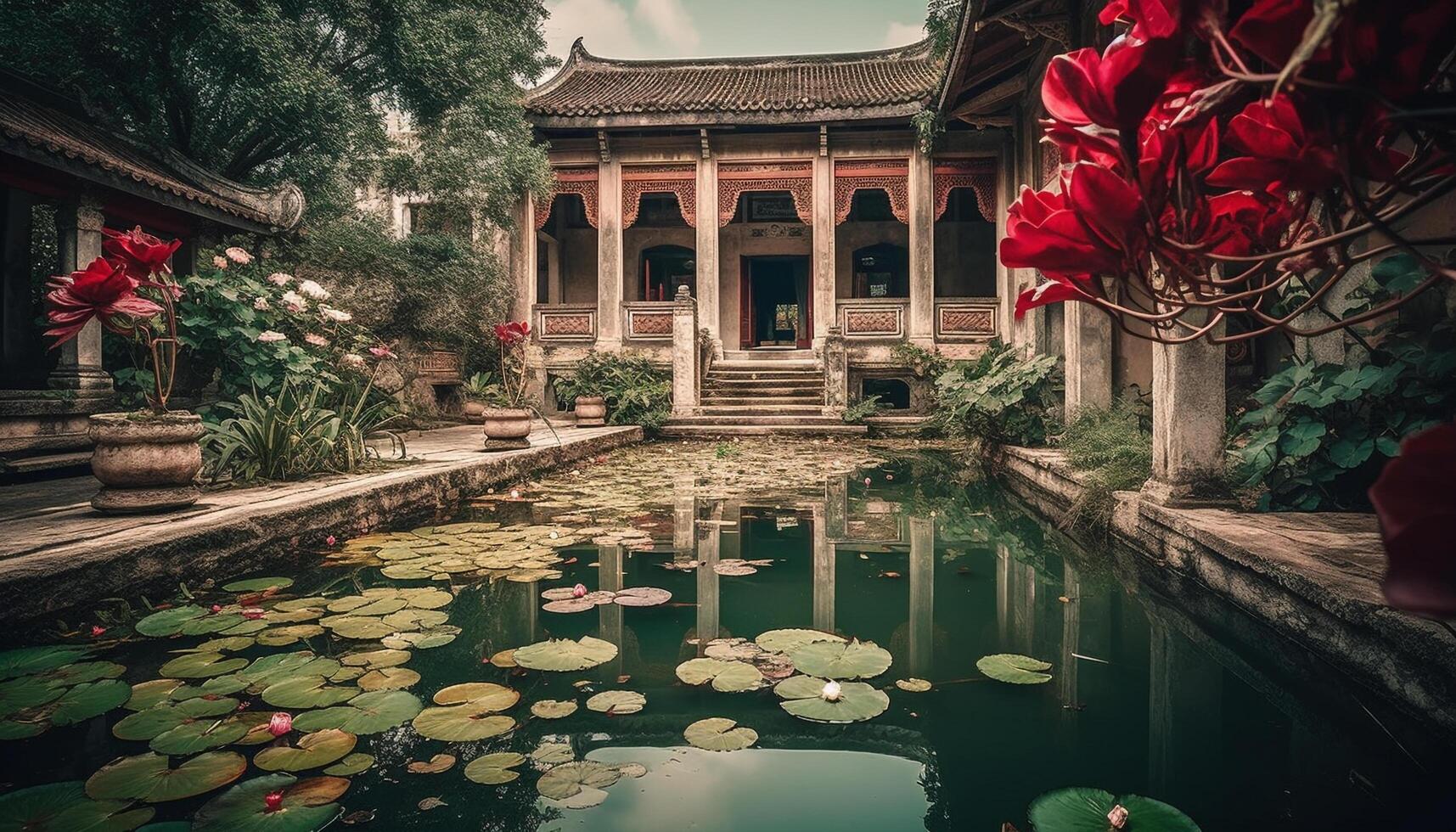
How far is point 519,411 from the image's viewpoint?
566 cm

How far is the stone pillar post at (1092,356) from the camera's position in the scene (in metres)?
5.43

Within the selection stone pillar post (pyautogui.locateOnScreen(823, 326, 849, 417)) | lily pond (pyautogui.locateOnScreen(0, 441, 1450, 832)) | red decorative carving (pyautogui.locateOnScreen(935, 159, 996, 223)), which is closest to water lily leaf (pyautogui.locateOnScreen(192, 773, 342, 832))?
lily pond (pyautogui.locateOnScreen(0, 441, 1450, 832))

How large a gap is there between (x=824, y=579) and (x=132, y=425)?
274 cm

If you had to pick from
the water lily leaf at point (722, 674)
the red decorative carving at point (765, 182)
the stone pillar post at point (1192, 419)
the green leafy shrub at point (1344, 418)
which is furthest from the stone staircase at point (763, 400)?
the water lily leaf at point (722, 674)

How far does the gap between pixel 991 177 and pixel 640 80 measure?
7.48 m

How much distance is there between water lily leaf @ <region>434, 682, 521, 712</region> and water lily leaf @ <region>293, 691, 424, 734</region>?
62 mm

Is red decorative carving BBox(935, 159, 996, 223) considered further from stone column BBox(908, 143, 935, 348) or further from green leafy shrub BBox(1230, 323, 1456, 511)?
green leafy shrub BBox(1230, 323, 1456, 511)

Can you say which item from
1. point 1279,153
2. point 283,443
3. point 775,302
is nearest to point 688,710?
point 1279,153

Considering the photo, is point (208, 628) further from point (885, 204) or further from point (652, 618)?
point (885, 204)

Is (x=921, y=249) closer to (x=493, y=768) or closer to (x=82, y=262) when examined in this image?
(x=82, y=262)

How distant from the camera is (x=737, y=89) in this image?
44.2 ft

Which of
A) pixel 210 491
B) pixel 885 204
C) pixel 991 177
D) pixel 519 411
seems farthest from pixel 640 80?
pixel 210 491

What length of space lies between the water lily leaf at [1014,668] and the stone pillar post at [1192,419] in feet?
5.33

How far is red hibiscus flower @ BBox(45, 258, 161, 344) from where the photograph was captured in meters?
2.35
